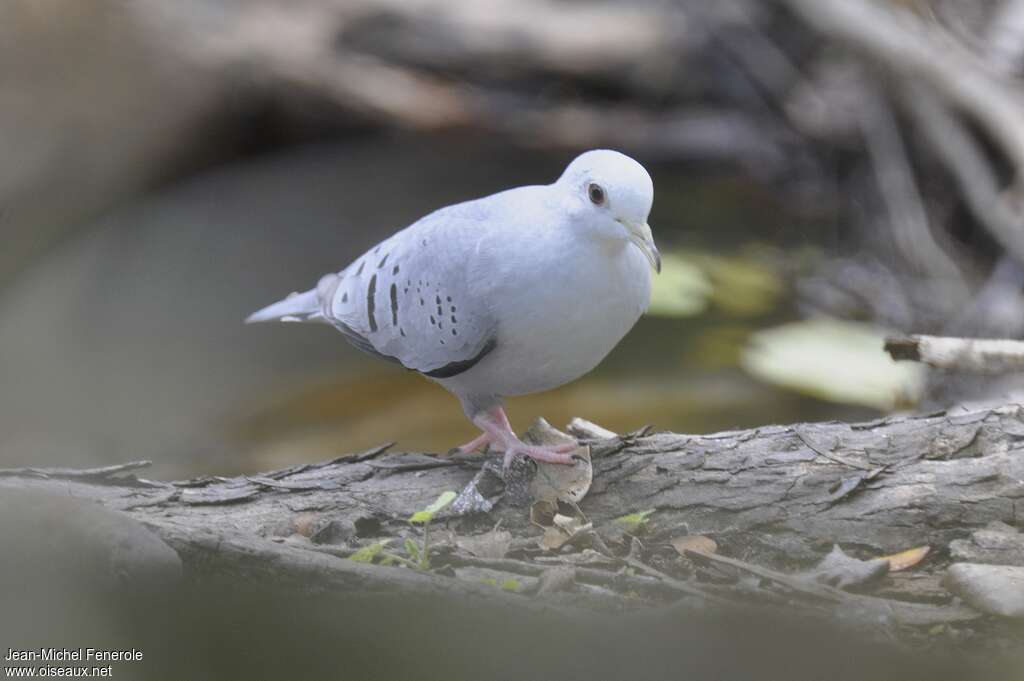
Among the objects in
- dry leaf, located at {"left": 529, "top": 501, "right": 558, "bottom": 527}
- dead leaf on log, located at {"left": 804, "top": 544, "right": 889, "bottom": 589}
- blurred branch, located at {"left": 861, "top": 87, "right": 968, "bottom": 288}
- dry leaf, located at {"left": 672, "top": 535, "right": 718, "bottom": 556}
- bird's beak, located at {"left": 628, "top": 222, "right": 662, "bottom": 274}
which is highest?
blurred branch, located at {"left": 861, "top": 87, "right": 968, "bottom": 288}

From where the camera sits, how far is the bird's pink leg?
3111mm

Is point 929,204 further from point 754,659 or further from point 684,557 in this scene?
point 754,659

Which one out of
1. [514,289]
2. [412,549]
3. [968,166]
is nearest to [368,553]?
[412,549]

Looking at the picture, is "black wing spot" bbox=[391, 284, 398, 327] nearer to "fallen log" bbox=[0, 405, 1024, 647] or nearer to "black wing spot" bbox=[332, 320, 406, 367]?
"black wing spot" bbox=[332, 320, 406, 367]

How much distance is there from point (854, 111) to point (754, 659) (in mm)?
6798

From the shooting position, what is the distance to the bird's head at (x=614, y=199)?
2.63 m

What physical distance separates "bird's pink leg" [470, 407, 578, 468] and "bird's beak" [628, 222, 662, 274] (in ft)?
2.31

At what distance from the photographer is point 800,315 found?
20.4 ft

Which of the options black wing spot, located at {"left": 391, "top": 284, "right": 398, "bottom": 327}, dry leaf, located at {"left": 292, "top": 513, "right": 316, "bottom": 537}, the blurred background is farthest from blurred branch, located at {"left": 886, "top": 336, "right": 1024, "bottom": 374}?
the blurred background

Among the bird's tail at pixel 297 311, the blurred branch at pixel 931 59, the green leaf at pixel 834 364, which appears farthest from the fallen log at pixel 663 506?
the blurred branch at pixel 931 59

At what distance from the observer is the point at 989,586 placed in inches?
96.1

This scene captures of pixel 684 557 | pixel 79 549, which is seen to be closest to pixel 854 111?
pixel 684 557

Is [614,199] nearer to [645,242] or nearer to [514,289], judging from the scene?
[645,242]

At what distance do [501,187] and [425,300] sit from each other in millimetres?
4649
